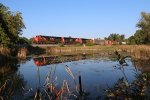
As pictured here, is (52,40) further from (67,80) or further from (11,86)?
(11,86)

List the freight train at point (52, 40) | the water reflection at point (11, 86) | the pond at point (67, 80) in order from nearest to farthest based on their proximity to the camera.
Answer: the pond at point (67, 80), the water reflection at point (11, 86), the freight train at point (52, 40)

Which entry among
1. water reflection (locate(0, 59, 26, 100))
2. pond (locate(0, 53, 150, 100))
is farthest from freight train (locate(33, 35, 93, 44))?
water reflection (locate(0, 59, 26, 100))

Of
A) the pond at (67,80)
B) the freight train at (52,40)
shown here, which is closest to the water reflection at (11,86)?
the pond at (67,80)

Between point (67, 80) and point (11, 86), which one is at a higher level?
point (11, 86)

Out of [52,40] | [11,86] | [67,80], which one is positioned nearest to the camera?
[11,86]

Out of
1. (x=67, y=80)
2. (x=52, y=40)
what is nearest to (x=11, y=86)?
(x=67, y=80)

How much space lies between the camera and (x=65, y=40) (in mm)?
91125

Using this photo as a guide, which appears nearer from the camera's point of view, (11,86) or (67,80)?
(11,86)

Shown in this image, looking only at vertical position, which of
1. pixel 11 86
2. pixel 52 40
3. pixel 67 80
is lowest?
pixel 67 80

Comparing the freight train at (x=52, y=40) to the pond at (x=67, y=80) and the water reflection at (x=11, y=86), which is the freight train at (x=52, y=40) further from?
the water reflection at (x=11, y=86)

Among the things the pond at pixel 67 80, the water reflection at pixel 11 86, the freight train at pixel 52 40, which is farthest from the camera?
the freight train at pixel 52 40

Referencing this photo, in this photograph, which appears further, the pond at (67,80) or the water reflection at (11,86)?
the water reflection at (11,86)

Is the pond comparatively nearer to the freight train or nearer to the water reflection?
the water reflection

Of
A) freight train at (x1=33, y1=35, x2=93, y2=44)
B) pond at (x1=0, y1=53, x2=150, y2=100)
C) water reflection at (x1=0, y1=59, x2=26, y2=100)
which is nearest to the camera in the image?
pond at (x1=0, y1=53, x2=150, y2=100)
